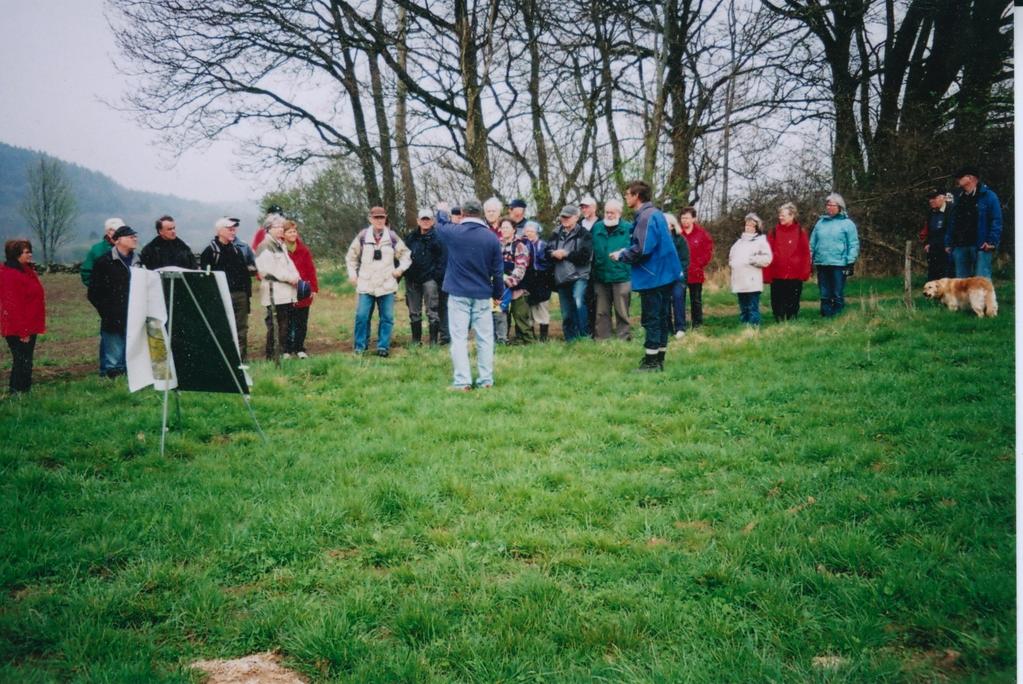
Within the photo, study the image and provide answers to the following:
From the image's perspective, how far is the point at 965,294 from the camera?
18.4ft

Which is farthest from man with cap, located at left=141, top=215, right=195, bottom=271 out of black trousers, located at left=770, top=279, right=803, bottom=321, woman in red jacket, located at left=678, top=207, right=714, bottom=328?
black trousers, located at left=770, top=279, right=803, bottom=321

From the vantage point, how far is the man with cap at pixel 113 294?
6.24 metres

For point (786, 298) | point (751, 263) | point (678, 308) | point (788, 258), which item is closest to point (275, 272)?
point (678, 308)

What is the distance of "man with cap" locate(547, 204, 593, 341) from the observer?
855 centimetres

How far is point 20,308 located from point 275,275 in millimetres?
3426

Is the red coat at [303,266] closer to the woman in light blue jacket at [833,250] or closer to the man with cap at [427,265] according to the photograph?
the man with cap at [427,265]

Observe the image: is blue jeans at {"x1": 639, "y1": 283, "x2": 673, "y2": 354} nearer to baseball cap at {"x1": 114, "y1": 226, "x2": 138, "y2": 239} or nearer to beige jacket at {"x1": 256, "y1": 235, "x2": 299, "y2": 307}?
beige jacket at {"x1": 256, "y1": 235, "x2": 299, "y2": 307}

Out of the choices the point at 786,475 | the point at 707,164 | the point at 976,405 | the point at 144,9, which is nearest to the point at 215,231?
the point at 144,9

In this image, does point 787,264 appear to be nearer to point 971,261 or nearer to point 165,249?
point 971,261

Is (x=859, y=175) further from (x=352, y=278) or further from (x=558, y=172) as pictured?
(x=558, y=172)

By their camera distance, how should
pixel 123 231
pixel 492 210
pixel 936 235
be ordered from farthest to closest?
pixel 492 210, pixel 123 231, pixel 936 235

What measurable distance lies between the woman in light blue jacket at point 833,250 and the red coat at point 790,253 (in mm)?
138

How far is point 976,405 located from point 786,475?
166cm

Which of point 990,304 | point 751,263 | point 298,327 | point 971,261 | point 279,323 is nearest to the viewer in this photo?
point 990,304
